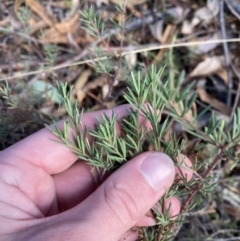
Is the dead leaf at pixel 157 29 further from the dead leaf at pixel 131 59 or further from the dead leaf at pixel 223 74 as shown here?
the dead leaf at pixel 223 74

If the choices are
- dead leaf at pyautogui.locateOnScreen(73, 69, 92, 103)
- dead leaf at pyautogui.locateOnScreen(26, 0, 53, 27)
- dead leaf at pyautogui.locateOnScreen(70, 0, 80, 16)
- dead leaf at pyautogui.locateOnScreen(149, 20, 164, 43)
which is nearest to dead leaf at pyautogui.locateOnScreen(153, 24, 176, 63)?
dead leaf at pyautogui.locateOnScreen(149, 20, 164, 43)

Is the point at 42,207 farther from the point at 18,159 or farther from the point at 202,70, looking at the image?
the point at 202,70

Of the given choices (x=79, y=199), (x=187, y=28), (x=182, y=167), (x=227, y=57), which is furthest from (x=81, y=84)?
(x=182, y=167)

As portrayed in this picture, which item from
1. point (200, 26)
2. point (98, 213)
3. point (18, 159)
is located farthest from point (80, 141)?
point (200, 26)

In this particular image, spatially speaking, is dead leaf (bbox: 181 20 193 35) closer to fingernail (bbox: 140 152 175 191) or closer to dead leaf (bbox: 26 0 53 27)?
dead leaf (bbox: 26 0 53 27)

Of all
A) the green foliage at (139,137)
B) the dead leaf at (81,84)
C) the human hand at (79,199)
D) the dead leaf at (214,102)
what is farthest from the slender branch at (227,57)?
the green foliage at (139,137)

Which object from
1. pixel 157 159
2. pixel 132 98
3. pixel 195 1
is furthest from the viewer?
pixel 195 1
